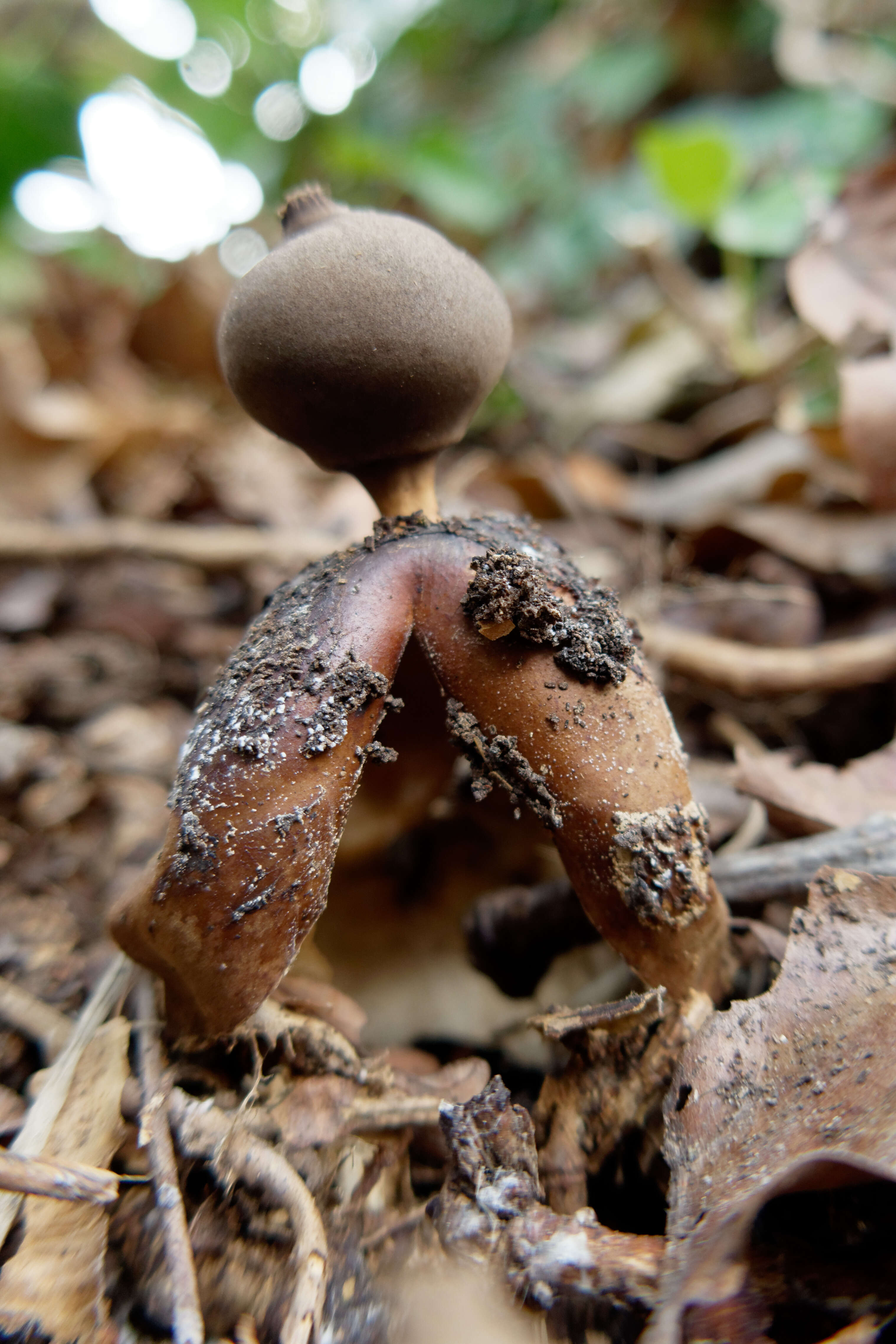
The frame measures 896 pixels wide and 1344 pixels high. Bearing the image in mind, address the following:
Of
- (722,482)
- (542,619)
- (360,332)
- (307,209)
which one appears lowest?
(722,482)

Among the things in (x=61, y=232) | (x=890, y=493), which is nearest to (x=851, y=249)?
(x=890, y=493)

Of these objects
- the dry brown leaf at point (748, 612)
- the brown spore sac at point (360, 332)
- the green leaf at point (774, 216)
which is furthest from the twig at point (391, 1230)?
the green leaf at point (774, 216)

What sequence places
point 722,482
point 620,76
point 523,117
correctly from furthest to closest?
point 523,117, point 620,76, point 722,482

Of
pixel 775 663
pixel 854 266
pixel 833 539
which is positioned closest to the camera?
pixel 775 663

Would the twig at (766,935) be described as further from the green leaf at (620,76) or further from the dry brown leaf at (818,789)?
the green leaf at (620,76)

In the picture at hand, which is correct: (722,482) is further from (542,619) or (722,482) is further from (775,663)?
(542,619)

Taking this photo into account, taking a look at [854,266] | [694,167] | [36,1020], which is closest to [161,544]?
[36,1020]

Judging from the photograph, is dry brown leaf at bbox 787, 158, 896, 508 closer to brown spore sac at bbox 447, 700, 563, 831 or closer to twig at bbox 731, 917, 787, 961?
twig at bbox 731, 917, 787, 961
